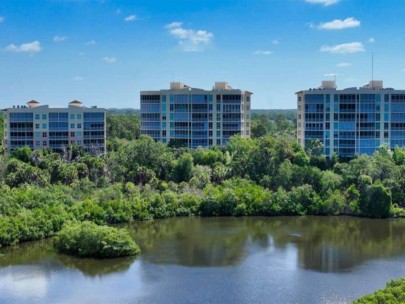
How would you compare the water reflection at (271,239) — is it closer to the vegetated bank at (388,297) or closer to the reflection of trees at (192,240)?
the reflection of trees at (192,240)

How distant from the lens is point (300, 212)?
175ft

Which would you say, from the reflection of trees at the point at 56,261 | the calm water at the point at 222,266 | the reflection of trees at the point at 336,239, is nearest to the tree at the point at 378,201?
the reflection of trees at the point at 336,239

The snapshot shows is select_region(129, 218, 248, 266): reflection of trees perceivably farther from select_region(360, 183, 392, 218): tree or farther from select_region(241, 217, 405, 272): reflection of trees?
select_region(360, 183, 392, 218): tree

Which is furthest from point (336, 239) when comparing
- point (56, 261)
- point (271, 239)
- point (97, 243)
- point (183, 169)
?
point (56, 261)

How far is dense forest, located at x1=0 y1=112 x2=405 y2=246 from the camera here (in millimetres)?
47938

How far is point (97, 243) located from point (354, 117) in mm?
38616

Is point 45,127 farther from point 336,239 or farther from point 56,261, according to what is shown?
point 336,239

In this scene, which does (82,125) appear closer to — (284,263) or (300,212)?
(300,212)

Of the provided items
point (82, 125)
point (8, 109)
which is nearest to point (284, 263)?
point (82, 125)

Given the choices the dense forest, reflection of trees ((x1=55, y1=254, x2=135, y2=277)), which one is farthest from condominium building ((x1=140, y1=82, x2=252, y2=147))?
reflection of trees ((x1=55, y1=254, x2=135, y2=277))

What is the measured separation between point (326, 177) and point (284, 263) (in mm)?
19380

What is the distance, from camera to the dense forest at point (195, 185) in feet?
157

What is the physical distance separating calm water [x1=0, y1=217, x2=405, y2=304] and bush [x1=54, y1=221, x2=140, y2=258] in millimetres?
762

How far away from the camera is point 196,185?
56938 millimetres
